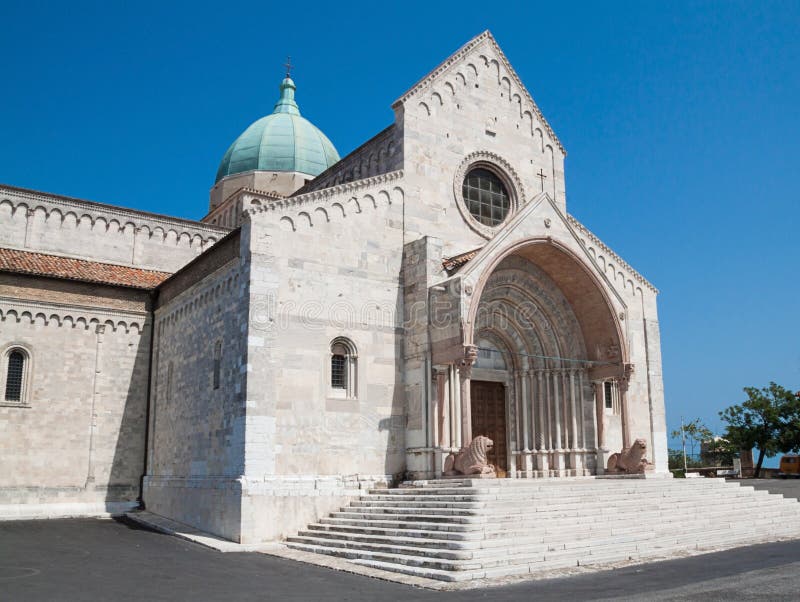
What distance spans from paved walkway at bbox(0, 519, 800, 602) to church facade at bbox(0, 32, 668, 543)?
2734mm

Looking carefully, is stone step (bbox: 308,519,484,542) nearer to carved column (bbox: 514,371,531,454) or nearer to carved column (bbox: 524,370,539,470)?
carved column (bbox: 514,371,531,454)

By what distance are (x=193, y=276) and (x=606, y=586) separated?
50.2 feet

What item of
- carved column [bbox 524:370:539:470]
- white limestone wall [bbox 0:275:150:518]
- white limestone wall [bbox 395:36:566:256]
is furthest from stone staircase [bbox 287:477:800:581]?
white limestone wall [bbox 0:275:150:518]

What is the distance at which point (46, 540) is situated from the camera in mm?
18297

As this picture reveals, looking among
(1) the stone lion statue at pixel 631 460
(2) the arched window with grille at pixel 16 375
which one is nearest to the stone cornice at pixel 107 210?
(2) the arched window with grille at pixel 16 375

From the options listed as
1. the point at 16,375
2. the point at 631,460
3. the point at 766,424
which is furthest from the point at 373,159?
the point at 766,424

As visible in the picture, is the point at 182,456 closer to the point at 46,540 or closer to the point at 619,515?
the point at 46,540

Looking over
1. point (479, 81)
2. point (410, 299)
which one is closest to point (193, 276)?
point (410, 299)

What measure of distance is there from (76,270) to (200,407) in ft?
26.6

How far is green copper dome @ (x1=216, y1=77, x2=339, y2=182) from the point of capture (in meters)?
36.1

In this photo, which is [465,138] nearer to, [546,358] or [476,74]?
[476,74]

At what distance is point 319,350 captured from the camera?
19.5 meters

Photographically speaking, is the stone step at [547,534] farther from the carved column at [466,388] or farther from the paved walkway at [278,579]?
the carved column at [466,388]

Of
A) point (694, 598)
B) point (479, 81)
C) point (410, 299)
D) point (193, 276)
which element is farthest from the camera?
point (479, 81)
